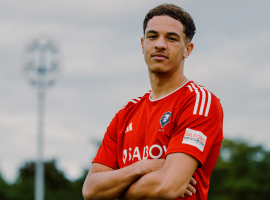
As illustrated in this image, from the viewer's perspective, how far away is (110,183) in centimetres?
337

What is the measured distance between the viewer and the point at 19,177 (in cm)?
5566

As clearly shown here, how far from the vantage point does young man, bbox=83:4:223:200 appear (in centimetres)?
311

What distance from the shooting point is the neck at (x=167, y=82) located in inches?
144

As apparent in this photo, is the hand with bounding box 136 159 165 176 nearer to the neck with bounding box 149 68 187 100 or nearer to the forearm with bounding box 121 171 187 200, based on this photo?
the forearm with bounding box 121 171 187 200

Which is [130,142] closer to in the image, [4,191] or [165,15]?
[165,15]

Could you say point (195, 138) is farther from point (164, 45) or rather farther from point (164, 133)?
point (164, 45)

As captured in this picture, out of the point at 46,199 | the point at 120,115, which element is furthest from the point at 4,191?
the point at 120,115

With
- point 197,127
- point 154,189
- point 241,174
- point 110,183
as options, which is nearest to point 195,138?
point 197,127

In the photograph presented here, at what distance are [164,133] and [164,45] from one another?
756 millimetres

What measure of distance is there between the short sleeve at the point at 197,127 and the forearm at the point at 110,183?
14.2 inches

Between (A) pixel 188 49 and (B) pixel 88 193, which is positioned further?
(A) pixel 188 49

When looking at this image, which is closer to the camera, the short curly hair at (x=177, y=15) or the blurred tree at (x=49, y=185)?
the short curly hair at (x=177, y=15)

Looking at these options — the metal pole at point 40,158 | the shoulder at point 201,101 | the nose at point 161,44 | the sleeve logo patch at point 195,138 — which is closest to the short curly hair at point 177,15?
the nose at point 161,44

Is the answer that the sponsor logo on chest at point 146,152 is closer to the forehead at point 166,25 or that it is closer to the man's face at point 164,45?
the man's face at point 164,45
